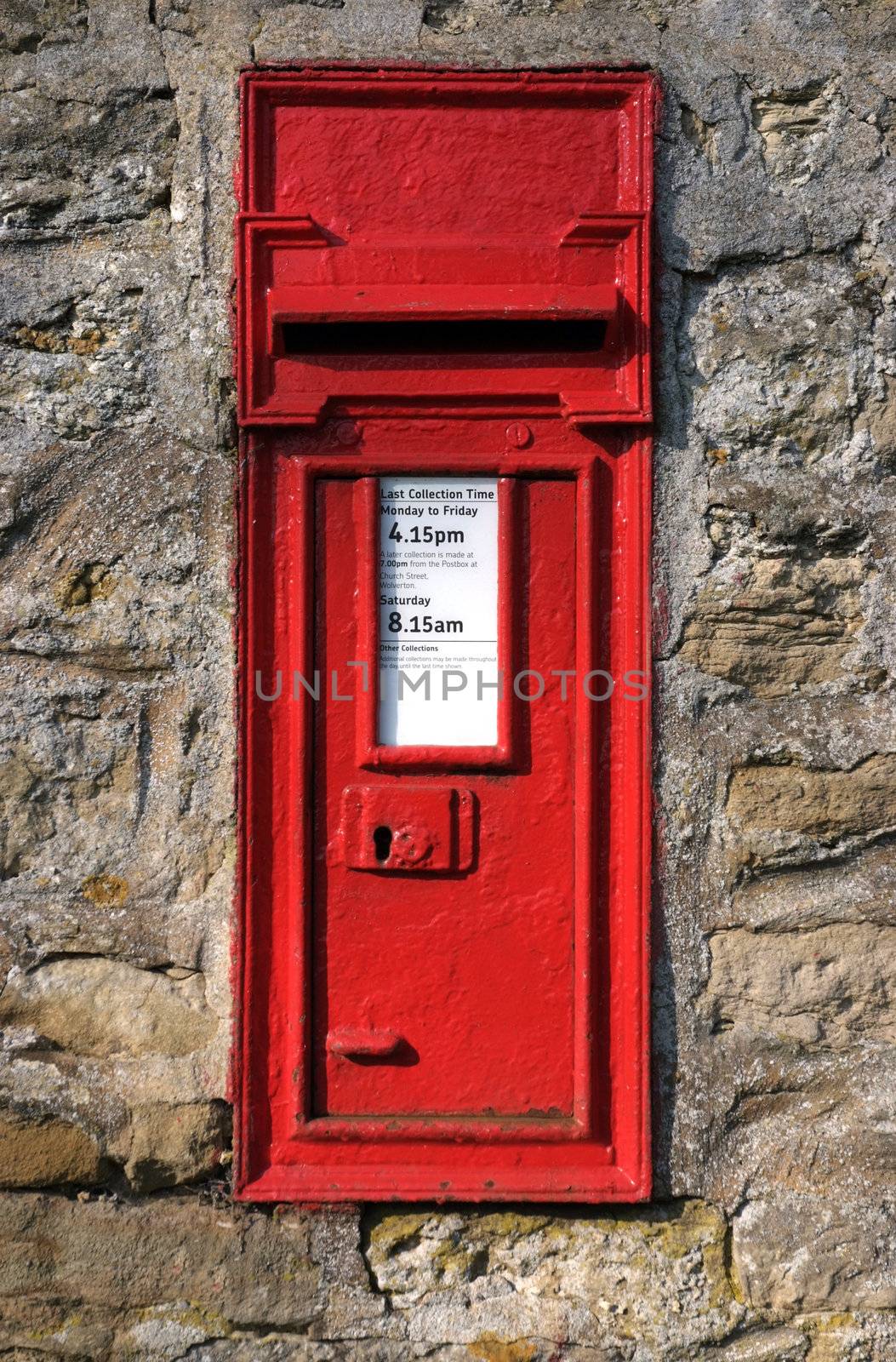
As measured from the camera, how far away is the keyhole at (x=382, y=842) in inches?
58.7

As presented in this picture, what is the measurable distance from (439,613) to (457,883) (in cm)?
47

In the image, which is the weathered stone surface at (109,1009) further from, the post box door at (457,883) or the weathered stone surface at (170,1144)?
the post box door at (457,883)

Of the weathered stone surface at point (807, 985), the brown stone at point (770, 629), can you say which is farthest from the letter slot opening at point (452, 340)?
the weathered stone surface at point (807, 985)

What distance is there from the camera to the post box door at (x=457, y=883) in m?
1.49

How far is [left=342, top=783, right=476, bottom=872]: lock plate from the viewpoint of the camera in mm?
1486

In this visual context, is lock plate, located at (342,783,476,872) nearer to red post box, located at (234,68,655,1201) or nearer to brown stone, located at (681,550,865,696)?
red post box, located at (234,68,655,1201)

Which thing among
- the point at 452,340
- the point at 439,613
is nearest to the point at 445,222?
the point at 452,340

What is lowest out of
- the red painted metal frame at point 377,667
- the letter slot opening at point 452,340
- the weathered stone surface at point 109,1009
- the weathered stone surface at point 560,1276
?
the weathered stone surface at point 560,1276

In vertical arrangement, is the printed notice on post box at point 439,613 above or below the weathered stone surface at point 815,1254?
above

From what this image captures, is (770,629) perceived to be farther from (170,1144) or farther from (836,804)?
(170,1144)

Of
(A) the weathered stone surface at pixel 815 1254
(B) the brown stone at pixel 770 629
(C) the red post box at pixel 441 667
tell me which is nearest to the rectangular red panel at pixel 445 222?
(C) the red post box at pixel 441 667

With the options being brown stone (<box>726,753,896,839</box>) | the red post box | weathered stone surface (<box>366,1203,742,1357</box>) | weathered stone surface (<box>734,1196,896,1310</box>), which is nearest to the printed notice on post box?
the red post box

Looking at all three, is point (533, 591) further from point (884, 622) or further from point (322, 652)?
point (884, 622)

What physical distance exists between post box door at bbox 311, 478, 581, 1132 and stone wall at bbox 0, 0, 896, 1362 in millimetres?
174
